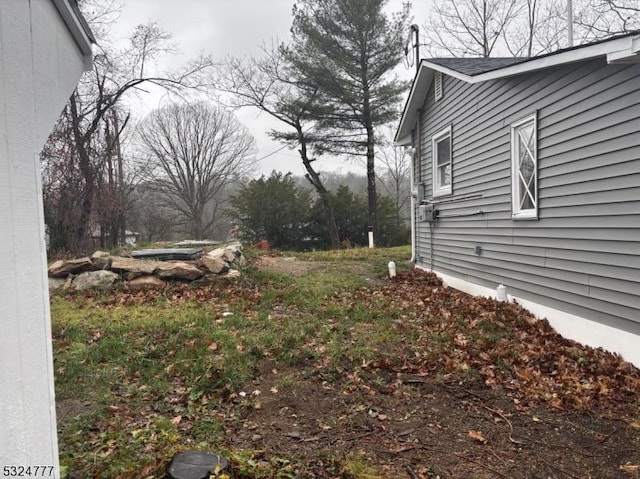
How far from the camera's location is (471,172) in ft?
23.3

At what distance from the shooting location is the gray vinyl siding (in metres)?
3.89

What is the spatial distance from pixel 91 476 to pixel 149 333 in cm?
267

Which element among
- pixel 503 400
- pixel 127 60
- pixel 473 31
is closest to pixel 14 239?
pixel 503 400

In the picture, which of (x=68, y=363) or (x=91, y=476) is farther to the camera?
(x=68, y=363)

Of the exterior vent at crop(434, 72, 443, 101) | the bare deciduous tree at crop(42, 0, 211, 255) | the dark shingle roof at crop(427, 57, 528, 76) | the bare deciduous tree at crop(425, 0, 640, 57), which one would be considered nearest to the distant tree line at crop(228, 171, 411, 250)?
the bare deciduous tree at crop(42, 0, 211, 255)

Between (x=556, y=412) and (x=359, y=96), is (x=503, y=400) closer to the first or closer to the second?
(x=556, y=412)

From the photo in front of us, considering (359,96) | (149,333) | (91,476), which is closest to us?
(91,476)

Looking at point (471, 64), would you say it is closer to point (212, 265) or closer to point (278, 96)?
point (212, 265)

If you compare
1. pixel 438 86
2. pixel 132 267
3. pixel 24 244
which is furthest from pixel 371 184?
pixel 24 244

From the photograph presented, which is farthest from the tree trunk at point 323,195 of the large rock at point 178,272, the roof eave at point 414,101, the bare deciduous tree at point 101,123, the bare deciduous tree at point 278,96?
the large rock at point 178,272

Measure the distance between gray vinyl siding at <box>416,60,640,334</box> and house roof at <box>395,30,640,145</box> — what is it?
22 centimetres

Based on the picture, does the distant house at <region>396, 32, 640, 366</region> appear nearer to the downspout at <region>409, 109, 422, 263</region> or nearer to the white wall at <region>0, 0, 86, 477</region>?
the downspout at <region>409, 109, 422, 263</region>

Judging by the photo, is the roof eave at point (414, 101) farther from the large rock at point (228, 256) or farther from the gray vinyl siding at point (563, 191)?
the large rock at point (228, 256)

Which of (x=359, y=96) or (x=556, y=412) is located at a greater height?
(x=359, y=96)
